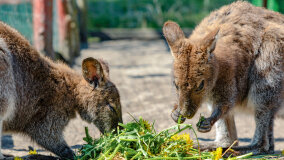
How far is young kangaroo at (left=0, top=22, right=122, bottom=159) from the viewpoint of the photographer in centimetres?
391

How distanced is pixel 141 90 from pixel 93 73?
10.9ft

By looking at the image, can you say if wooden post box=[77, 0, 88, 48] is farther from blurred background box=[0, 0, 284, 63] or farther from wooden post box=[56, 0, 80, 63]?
wooden post box=[56, 0, 80, 63]

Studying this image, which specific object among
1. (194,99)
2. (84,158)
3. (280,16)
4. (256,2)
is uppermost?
(256,2)

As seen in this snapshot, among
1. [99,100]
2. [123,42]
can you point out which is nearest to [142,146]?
[99,100]

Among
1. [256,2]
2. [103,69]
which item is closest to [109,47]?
[256,2]

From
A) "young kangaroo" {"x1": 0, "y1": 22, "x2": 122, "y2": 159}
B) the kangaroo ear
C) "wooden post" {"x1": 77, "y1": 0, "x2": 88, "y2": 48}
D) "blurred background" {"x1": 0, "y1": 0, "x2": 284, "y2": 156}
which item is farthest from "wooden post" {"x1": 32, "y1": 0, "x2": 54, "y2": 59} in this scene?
"wooden post" {"x1": 77, "y1": 0, "x2": 88, "y2": 48}

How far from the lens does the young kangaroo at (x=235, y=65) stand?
141 inches

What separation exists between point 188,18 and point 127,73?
5.38 m

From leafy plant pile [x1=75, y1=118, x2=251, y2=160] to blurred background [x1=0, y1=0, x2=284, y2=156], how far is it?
0.56 metres

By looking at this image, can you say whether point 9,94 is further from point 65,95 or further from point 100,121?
point 100,121

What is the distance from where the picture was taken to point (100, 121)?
4102mm

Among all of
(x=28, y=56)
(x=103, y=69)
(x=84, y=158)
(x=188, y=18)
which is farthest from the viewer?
(x=188, y=18)

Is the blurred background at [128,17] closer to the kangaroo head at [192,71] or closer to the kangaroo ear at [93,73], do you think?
the kangaroo ear at [93,73]

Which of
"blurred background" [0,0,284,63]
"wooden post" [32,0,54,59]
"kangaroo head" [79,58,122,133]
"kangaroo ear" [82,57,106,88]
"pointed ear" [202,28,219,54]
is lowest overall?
"kangaroo head" [79,58,122,133]
